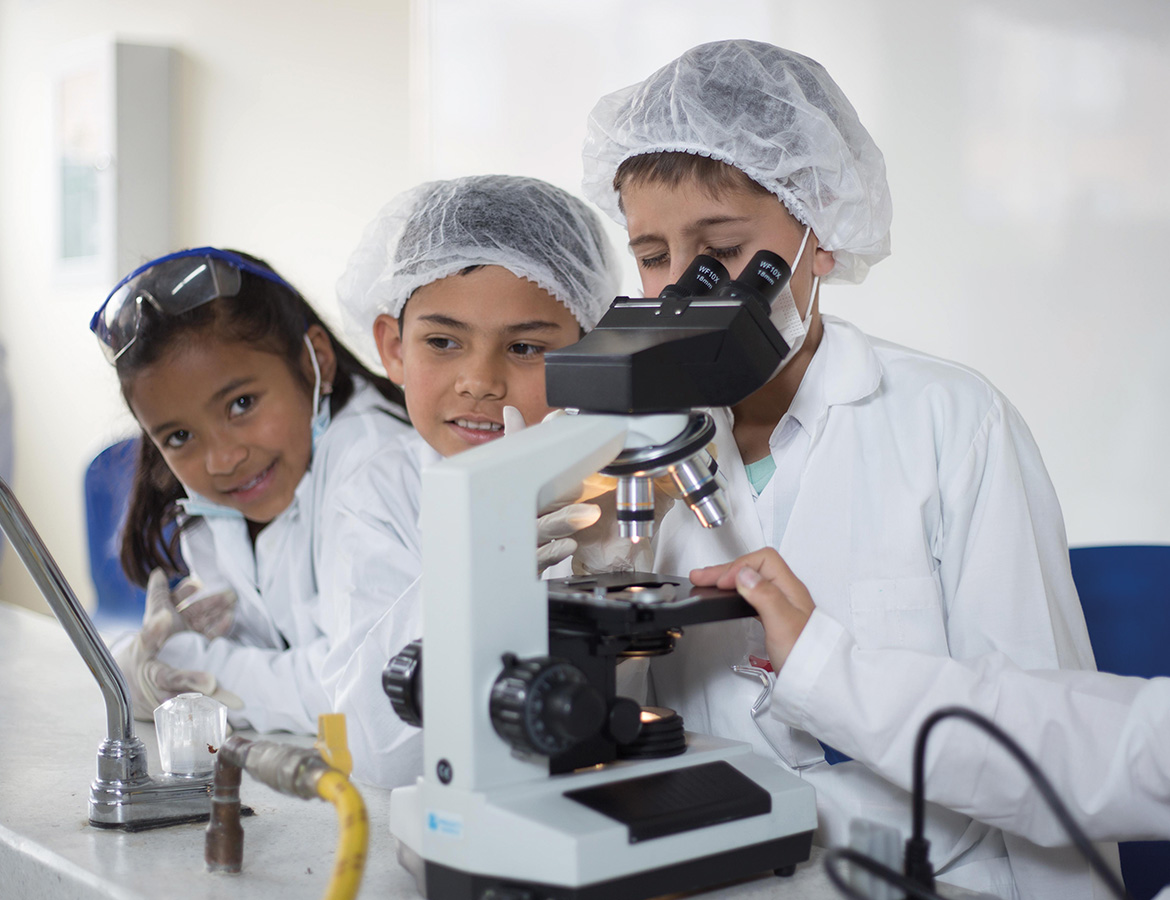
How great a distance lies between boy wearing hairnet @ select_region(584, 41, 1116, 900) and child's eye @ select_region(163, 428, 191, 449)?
85cm

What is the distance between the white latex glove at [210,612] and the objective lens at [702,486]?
1.10 meters

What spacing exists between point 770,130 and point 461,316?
1.78 feet

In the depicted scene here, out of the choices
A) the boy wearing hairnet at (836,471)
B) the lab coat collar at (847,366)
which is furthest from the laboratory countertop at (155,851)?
the lab coat collar at (847,366)

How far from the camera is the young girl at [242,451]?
1580 millimetres

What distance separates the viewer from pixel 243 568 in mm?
1818

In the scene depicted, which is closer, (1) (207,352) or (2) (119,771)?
(2) (119,771)

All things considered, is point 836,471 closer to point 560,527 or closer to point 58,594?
point 560,527

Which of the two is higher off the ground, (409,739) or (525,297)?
(525,297)

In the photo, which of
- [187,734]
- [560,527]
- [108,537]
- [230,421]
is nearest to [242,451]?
[230,421]

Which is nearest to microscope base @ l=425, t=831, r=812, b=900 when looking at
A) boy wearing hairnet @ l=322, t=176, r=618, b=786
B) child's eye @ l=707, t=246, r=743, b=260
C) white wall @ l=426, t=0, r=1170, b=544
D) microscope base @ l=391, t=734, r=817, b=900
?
microscope base @ l=391, t=734, r=817, b=900

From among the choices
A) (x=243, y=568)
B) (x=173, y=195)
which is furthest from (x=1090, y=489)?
(x=173, y=195)

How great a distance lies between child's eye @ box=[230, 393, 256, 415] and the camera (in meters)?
1.72

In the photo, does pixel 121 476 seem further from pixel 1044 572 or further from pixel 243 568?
pixel 1044 572

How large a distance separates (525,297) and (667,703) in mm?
609
